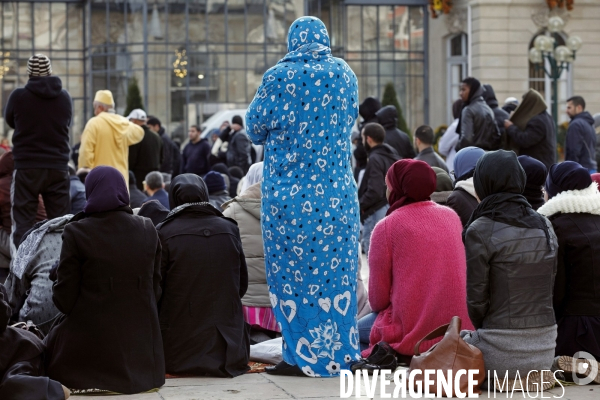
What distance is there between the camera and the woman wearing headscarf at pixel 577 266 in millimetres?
6699

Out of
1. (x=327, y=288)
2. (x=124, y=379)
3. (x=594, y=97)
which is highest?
(x=594, y=97)

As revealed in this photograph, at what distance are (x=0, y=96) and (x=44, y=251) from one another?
3109 cm

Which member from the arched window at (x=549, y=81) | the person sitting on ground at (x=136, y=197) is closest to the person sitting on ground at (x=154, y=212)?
the person sitting on ground at (x=136, y=197)

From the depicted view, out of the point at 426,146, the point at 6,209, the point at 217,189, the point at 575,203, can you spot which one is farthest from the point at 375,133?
the point at 575,203

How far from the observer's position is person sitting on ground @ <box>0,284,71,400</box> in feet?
19.0

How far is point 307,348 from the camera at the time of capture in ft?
22.4

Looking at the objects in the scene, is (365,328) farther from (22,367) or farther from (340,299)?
(22,367)

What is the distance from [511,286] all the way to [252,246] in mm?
2293

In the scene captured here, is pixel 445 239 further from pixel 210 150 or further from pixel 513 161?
pixel 210 150

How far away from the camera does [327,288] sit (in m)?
6.82

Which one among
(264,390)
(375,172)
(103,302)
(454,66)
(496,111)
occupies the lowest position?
(264,390)

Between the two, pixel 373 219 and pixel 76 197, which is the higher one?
pixel 76 197

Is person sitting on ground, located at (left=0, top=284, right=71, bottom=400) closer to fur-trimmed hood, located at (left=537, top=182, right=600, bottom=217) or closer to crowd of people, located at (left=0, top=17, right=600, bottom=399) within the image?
crowd of people, located at (left=0, top=17, right=600, bottom=399)

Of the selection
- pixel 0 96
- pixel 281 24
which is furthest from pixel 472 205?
pixel 0 96
